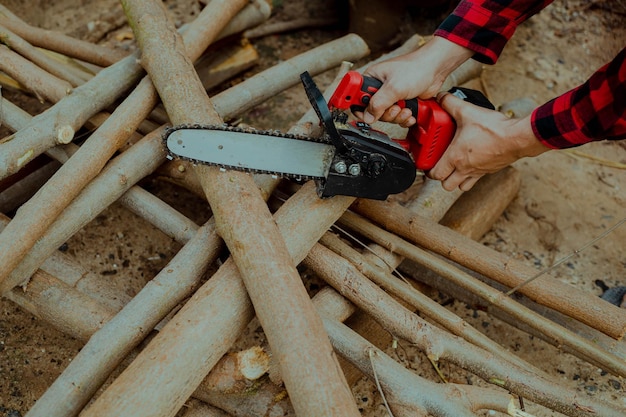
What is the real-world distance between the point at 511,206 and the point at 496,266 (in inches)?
39.5

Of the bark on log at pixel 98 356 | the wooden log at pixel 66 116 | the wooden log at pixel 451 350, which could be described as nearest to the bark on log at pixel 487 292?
the wooden log at pixel 451 350

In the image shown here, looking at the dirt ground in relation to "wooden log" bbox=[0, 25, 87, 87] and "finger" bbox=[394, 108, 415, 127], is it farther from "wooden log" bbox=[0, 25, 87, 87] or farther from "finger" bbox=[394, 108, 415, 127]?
"finger" bbox=[394, 108, 415, 127]

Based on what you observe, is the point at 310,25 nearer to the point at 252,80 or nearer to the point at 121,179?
the point at 252,80

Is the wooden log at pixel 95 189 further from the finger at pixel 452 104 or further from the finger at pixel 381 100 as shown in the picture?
the finger at pixel 452 104

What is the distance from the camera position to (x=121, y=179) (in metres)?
2.10

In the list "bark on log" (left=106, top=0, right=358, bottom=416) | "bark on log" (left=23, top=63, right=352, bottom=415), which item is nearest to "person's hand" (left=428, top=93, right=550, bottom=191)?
"bark on log" (left=106, top=0, right=358, bottom=416)

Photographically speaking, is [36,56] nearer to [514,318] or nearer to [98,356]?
[98,356]

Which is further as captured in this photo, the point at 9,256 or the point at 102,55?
the point at 102,55

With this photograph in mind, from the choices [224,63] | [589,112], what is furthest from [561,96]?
[224,63]

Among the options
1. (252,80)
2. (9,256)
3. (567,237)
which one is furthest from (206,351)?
(567,237)

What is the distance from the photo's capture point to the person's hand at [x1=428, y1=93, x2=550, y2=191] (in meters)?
2.05

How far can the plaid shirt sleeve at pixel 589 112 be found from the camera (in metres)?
1.78

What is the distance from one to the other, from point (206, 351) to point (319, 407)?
14.5 inches

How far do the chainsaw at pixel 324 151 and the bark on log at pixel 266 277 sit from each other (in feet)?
0.26
